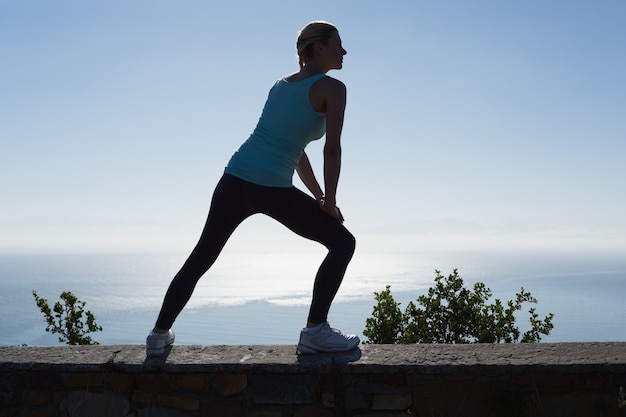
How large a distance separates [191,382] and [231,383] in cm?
24

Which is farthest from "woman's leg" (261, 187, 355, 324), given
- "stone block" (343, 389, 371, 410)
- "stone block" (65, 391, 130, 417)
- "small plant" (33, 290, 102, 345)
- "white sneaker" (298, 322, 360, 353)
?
"small plant" (33, 290, 102, 345)

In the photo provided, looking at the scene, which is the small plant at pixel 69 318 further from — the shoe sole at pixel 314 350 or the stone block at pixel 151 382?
the shoe sole at pixel 314 350

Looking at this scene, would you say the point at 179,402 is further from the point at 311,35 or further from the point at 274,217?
the point at 311,35

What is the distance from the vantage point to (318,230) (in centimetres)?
313

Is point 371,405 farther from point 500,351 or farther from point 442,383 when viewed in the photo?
point 500,351

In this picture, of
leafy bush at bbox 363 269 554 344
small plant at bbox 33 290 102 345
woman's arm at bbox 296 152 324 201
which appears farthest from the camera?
small plant at bbox 33 290 102 345

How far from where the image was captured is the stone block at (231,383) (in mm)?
3223

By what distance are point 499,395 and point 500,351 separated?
0.37m

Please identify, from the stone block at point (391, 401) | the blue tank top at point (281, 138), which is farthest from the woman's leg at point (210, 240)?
the stone block at point (391, 401)

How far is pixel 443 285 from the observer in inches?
278

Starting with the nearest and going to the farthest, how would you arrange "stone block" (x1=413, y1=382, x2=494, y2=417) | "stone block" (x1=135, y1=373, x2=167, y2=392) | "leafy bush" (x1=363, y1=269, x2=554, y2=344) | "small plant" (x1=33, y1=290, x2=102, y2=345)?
"stone block" (x1=413, y1=382, x2=494, y2=417) < "stone block" (x1=135, y1=373, x2=167, y2=392) < "leafy bush" (x1=363, y1=269, x2=554, y2=344) < "small plant" (x1=33, y1=290, x2=102, y2=345)

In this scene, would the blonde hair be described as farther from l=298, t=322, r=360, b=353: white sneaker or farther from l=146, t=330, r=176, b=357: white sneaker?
l=146, t=330, r=176, b=357: white sneaker

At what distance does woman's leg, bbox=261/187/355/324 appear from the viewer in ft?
10.3

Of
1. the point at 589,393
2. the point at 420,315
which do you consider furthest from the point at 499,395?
the point at 420,315
